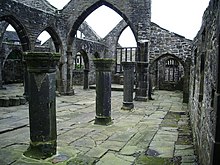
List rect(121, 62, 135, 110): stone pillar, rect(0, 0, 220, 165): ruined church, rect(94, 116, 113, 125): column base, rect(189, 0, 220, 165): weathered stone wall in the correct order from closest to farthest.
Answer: rect(189, 0, 220, 165): weathered stone wall, rect(0, 0, 220, 165): ruined church, rect(94, 116, 113, 125): column base, rect(121, 62, 135, 110): stone pillar

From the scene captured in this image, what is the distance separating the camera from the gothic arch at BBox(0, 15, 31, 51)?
34.8 feet

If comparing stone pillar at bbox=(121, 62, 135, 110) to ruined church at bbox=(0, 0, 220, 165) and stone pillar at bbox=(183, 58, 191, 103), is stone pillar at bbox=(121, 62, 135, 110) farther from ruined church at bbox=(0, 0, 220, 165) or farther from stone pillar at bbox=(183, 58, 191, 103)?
stone pillar at bbox=(183, 58, 191, 103)

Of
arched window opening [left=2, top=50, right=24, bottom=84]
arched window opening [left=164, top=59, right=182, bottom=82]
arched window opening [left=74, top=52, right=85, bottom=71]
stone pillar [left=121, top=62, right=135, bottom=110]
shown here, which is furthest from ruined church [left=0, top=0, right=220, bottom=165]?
arched window opening [left=164, top=59, right=182, bottom=82]

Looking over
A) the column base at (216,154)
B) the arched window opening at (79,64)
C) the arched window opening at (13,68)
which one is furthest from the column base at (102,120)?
the arched window opening at (13,68)

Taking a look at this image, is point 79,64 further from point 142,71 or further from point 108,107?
point 108,107

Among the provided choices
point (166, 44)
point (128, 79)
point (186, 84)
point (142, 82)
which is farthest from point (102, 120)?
point (166, 44)

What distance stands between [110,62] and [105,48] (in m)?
15.4

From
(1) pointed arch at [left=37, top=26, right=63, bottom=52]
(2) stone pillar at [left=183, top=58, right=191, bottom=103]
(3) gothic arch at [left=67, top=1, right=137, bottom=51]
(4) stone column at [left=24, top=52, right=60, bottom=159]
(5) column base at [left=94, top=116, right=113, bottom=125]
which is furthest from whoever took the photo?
(3) gothic arch at [left=67, top=1, right=137, bottom=51]

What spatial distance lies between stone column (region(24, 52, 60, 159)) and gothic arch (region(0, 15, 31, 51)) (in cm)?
725

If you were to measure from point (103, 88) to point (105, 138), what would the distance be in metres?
1.59

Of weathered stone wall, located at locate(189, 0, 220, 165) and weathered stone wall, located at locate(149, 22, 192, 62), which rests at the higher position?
weathered stone wall, located at locate(149, 22, 192, 62)

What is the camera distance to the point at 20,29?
442 inches

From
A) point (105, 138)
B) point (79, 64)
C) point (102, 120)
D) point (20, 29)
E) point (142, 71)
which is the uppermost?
point (20, 29)

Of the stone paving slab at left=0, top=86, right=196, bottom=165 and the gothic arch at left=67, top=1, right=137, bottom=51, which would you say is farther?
the gothic arch at left=67, top=1, right=137, bottom=51
